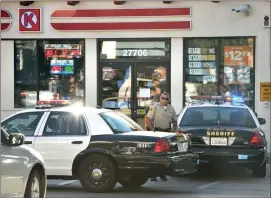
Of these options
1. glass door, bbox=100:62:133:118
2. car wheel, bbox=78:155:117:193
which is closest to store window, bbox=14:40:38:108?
glass door, bbox=100:62:133:118

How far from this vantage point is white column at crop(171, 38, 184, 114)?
1706 centimetres

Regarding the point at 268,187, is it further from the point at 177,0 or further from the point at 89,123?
the point at 177,0

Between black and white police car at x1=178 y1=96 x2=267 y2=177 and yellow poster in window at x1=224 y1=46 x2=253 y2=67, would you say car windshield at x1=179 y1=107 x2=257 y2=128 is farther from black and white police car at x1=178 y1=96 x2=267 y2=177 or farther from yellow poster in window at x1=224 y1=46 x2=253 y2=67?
yellow poster in window at x1=224 y1=46 x2=253 y2=67

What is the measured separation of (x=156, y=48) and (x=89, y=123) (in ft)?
25.1

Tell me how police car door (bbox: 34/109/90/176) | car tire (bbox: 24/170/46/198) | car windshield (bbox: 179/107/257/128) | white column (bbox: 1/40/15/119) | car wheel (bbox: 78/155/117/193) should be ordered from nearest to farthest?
car tire (bbox: 24/170/46/198)
car wheel (bbox: 78/155/117/193)
police car door (bbox: 34/109/90/176)
car windshield (bbox: 179/107/257/128)
white column (bbox: 1/40/15/119)

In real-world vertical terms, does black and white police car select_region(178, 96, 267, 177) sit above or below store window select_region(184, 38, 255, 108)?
below

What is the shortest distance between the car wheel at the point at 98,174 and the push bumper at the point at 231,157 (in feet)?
7.88

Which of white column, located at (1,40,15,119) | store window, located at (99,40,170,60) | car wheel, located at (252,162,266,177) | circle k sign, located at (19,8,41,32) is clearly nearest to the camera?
car wheel, located at (252,162,266,177)

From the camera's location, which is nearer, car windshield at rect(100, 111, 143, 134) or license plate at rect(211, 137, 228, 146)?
car windshield at rect(100, 111, 143, 134)

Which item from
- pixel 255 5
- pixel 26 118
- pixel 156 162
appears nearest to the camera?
pixel 156 162

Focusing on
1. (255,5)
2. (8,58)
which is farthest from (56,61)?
(255,5)

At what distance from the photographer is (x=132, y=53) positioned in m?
17.4

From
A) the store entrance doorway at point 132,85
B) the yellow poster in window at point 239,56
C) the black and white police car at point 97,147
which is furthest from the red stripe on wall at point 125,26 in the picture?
the black and white police car at point 97,147

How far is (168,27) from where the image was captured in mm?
17031
